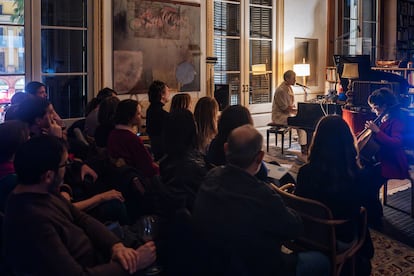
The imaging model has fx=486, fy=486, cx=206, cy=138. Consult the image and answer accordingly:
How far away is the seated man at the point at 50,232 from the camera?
5.67 ft

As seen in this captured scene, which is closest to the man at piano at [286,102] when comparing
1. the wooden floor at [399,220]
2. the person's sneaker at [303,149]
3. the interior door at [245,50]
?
the person's sneaker at [303,149]

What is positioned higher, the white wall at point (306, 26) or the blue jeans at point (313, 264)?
the white wall at point (306, 26)

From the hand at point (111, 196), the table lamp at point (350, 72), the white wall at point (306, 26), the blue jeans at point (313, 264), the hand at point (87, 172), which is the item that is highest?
the white wall at point (306, 26)

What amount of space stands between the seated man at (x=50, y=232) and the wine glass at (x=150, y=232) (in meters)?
0.10

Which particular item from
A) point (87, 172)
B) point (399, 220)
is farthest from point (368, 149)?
point (87, 172)

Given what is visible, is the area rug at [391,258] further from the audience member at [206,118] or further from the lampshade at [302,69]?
the lampshade at [302,69]

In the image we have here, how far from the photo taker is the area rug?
340 centimetres

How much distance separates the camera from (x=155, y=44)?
7387 mm

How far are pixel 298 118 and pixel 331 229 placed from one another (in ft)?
16.6

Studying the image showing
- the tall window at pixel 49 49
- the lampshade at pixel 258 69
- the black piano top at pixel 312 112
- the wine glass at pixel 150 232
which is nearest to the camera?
the wine glass at pixel 150 232

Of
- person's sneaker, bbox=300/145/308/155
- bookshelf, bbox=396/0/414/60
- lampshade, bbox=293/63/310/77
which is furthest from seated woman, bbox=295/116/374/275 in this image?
bookshelf, bbox=396/0/414/60

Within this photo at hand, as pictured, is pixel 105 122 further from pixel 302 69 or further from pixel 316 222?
pixel 302 69

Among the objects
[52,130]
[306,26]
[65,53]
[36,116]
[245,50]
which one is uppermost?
[306,26]

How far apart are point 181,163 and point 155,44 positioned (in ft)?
16.3
